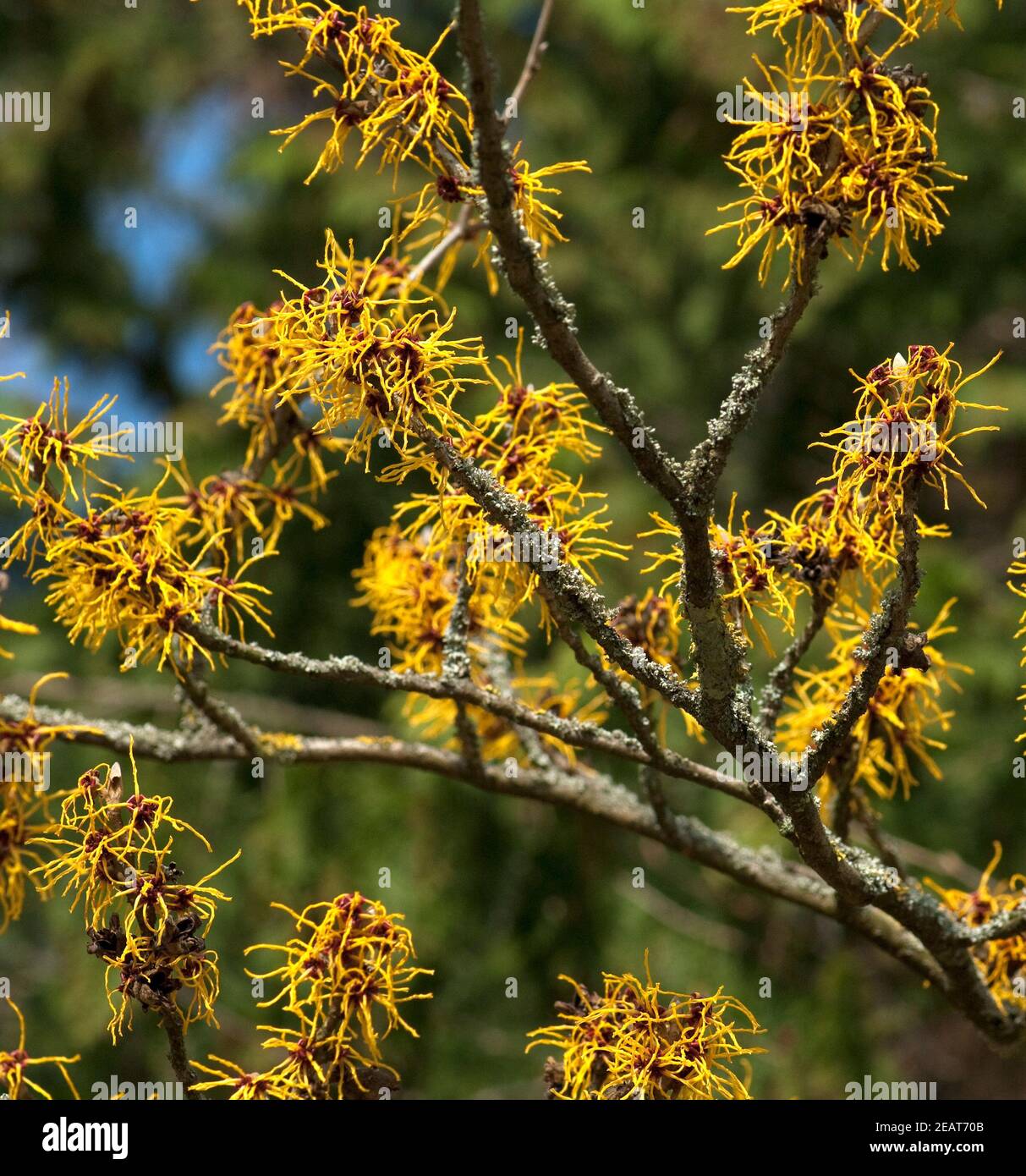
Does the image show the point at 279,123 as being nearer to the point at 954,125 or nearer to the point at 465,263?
the point at 465,263

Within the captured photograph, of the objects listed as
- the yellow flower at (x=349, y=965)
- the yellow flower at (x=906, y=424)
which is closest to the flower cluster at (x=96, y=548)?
the yellow flower at (x=349, y=965)

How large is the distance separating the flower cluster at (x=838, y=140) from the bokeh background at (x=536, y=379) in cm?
128

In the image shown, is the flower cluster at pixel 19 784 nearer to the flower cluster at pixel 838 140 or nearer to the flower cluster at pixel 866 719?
the flower cluster at pixel 866 719

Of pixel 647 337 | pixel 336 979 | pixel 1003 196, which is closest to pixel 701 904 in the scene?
pixel 647 337

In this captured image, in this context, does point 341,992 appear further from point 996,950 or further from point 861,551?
point 996,950

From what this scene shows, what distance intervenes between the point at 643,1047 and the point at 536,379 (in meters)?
3.63

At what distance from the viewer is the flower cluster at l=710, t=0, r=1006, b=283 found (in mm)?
1578

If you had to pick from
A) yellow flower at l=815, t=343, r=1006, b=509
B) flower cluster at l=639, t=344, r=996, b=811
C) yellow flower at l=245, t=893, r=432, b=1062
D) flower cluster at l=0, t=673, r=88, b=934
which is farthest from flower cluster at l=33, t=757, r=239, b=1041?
yellow flower at l=815, t=343, r=1006, b=509

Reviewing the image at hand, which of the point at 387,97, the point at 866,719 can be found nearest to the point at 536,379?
the point at 866,719

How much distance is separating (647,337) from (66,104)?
2.94m

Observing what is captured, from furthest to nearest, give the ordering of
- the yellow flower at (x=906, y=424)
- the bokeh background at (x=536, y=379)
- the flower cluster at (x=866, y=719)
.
Answer: the bokeh background at (x=536, y=379) → the flower cluster at (x=866, y=719) → the yellow flower at (x=906, y=424)

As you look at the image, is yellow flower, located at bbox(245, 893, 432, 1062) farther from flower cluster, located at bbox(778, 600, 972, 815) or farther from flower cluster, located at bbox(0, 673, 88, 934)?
flower cluster, located at bbox(778, 600, 972, 815)

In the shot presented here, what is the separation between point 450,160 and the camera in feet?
5.21

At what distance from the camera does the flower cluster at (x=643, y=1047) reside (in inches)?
68.2
